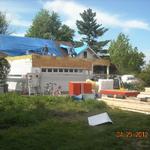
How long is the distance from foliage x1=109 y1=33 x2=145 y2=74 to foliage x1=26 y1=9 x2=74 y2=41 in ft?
32.4

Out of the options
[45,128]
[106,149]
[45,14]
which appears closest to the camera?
[106,149]

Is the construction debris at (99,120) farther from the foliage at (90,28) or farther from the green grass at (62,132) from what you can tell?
the foliage at (90,28)

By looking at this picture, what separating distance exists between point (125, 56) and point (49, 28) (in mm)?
20952

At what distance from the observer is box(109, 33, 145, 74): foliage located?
50.8m

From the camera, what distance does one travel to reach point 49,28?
7031cm

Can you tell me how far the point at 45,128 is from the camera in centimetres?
1044

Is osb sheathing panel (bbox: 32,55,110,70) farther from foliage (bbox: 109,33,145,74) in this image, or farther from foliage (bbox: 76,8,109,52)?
foliage (bbox: 76,8,109,52)

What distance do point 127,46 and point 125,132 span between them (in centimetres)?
4950

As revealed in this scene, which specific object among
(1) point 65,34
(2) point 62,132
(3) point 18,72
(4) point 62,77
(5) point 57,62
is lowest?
(2) point 62,132

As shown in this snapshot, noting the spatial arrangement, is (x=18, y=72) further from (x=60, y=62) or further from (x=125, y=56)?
(x=125, y=56)

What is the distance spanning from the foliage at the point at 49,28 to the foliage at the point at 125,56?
989 centimetres

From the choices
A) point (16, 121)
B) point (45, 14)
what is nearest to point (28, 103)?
point (16, 121)

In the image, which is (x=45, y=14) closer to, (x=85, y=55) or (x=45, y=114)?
(x=85, y=55)

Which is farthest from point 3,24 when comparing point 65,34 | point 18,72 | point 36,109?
point 36,109
